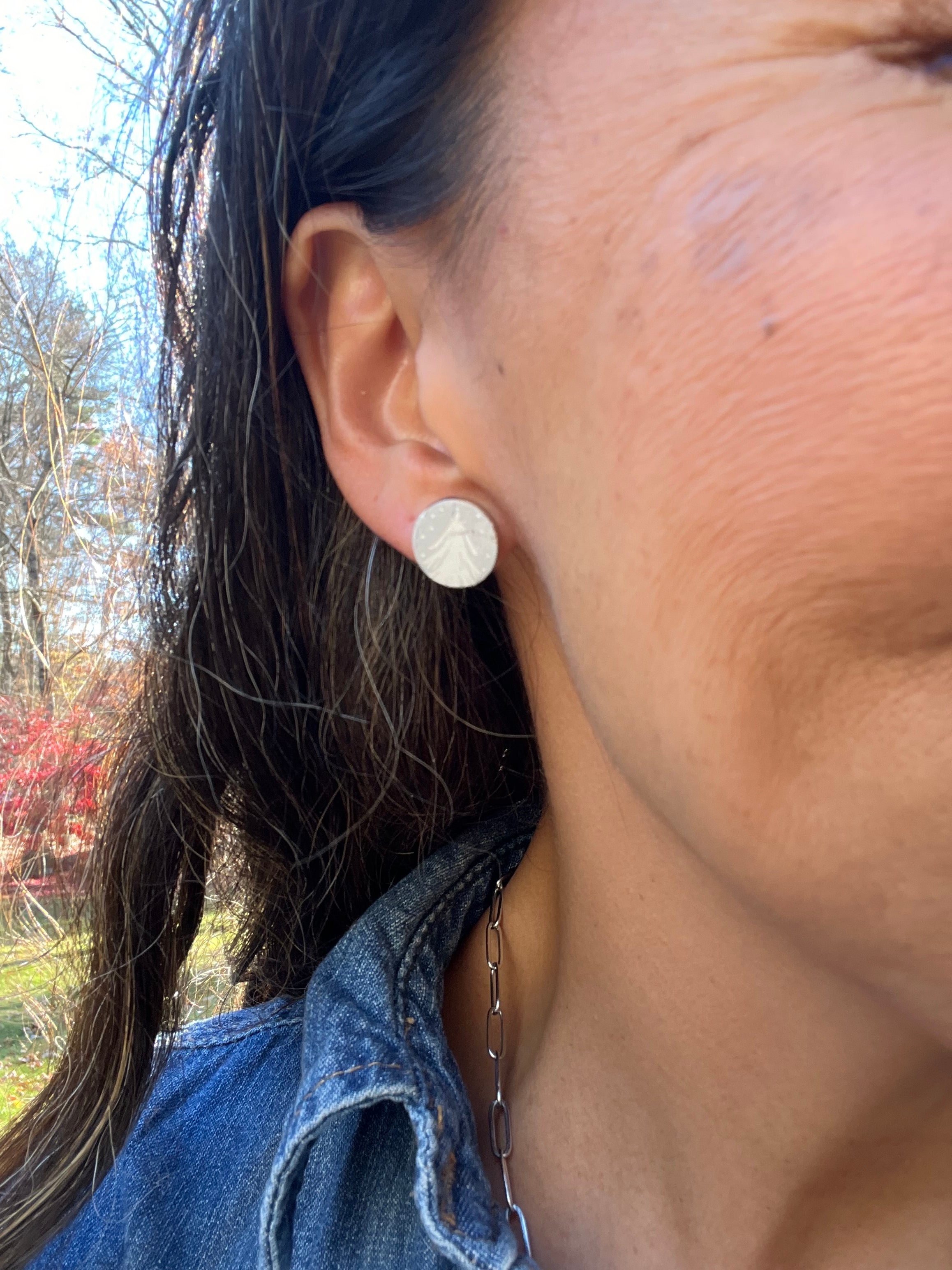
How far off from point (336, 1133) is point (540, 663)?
2.03ft

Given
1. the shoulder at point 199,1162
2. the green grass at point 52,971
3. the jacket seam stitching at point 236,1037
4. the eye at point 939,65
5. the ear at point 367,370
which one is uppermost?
the ear at point 367,370

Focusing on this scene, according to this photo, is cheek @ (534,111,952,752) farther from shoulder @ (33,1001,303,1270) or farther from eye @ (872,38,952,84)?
shoulder @ (33,1001,303,1270)

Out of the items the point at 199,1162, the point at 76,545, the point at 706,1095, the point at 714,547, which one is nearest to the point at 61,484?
the point at 76,545

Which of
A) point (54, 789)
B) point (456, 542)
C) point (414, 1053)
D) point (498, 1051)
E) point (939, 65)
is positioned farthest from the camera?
point (54, 789)

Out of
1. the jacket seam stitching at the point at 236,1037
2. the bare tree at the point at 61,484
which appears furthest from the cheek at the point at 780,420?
the jacket seam stitching at the point at 236,1037

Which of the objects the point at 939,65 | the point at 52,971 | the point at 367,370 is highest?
the point at 367,370

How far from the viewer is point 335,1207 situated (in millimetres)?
1025

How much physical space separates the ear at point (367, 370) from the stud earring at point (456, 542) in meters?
0.02

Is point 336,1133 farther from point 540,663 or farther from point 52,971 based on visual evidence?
point 52,971

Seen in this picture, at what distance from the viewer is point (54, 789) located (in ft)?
5.18

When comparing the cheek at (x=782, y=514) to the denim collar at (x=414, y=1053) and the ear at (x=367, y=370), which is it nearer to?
the ear at (x=367, y=370)

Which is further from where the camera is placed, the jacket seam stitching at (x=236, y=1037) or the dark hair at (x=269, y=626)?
the jacket seam stitching at (x=236, y=1037)

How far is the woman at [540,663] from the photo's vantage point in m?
0.63

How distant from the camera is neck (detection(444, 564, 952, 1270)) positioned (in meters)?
0.94
